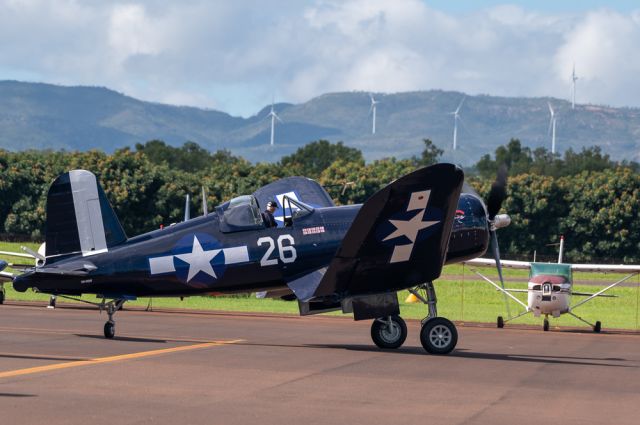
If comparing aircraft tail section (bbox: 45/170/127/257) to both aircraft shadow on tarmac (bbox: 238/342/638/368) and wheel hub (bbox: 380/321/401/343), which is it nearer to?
A: aircraft shadow on tarmac (bbox: 238/342/638/368)

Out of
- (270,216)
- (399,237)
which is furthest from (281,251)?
(399,237)

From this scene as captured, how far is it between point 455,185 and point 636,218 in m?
66.5

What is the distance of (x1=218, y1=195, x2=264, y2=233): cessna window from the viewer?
1955cm

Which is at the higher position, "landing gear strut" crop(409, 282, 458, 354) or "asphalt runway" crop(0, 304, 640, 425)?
"landing gear strut" crop(409, 282, 458, 354)

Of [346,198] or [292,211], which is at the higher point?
[346,198]

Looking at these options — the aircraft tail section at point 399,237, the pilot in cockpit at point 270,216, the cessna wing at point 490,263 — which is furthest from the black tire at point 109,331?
the cessna wing at point 490,263

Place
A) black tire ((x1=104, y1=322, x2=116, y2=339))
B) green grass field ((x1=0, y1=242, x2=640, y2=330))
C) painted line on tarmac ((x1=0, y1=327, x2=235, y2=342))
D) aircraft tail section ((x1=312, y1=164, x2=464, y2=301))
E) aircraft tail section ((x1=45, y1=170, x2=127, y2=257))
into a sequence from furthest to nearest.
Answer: green grass field ((x1=0, y1=242, x2=640, y2=330)), painted line on tarmac ((x1=0, y1=327, x2=235, y2=342)), black tire ((x1=104, y1=322, x2=116, y2=339)), aircraft tail section ((x1=45, y1=170, x2=127, y2=257)), aircraft tail section ((x1=312, y1=164, x2=464, y2=301))

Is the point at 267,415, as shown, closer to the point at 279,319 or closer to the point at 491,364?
the point at 491,364

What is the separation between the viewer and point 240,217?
19.6 metres

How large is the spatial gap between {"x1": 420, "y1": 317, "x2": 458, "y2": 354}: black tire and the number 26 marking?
257cm

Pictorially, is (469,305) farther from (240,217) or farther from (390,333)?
(240,217)

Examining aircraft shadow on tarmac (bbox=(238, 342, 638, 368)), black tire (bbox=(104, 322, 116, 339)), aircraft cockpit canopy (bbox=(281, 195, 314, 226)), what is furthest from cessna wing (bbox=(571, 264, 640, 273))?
black tire (bbox=(104, 322, 116, 339))

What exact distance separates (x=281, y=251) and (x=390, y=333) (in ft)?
8.19

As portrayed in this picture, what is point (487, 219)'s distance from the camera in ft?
64.3
